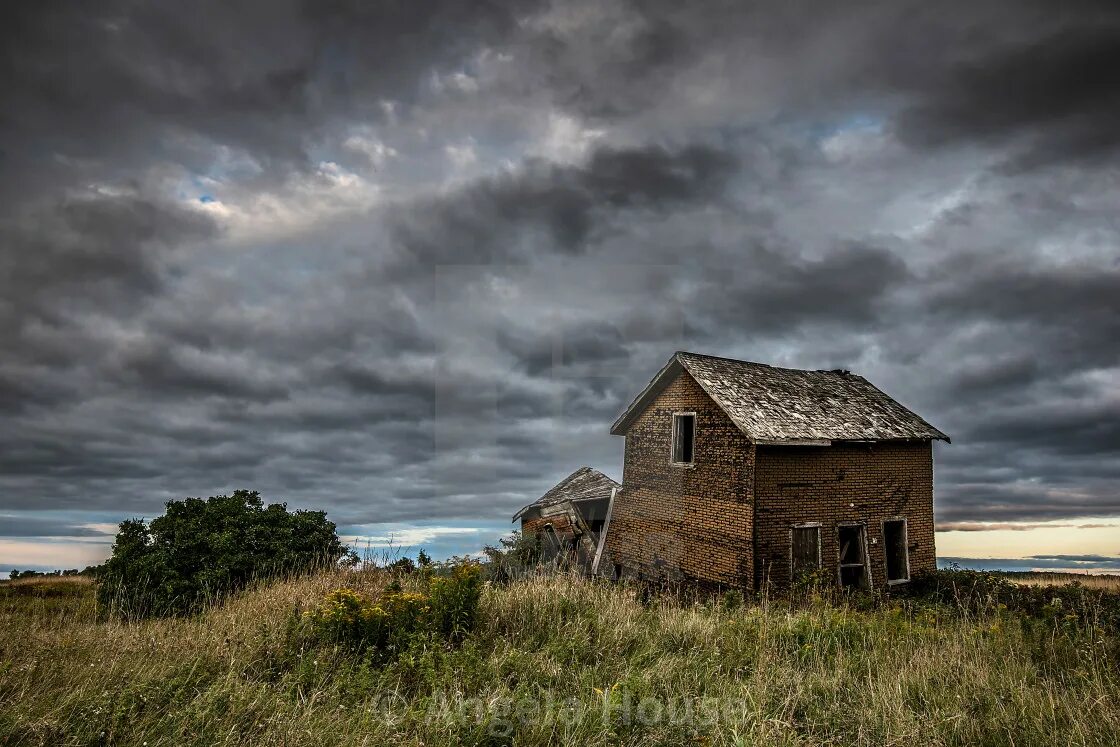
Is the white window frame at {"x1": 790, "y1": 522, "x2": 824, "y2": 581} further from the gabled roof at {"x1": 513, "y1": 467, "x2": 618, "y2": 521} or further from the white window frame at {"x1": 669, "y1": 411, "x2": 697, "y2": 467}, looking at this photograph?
the gabled roof at {"x1": 513, "y1": 467, "x2": 618, "y2": 521}

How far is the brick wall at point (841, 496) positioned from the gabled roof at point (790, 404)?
1.58ft

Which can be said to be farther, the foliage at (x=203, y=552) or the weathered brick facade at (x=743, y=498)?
the weathered brick facade at (x=743, y=498)

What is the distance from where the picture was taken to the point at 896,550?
20094 mm

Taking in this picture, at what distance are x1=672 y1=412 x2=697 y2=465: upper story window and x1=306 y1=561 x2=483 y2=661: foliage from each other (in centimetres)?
1271

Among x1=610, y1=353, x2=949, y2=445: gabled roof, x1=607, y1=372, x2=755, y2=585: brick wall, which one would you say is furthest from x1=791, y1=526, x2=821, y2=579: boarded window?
x1=610, y1=353, x2=949, y2=445: gabled roof

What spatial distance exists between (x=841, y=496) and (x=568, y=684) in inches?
584

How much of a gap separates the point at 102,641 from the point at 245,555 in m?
8.76

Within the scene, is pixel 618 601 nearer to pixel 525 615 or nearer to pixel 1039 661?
pixel 525 615

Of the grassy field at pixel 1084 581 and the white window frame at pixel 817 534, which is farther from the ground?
the white window frame at pixel 817 534

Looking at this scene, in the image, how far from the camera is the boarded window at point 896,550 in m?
19.8

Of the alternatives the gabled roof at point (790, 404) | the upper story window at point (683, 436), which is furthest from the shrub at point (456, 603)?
the upper story window at point (683, 436)

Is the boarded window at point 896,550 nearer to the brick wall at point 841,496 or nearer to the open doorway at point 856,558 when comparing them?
the brick wall at point 841,496

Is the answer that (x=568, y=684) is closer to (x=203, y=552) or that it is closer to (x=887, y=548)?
(x=203, y=552)

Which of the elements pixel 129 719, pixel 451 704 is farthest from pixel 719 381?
pixel 129 719
